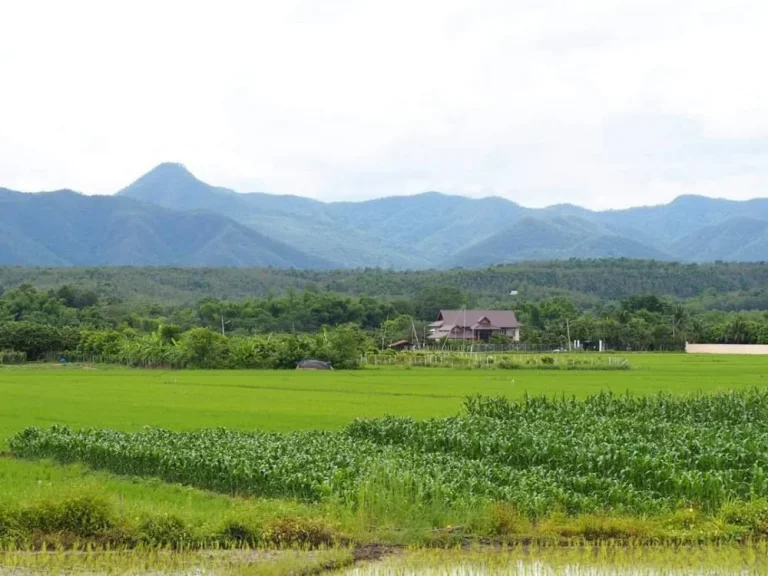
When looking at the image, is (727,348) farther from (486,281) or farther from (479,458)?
(486,281)

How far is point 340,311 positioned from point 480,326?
16962 millimetres

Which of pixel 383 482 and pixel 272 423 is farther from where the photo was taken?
pixel 272 423

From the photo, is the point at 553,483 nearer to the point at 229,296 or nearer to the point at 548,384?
the point at 548,384

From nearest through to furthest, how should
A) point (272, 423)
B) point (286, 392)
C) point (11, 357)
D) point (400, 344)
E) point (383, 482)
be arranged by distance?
point (383, 482) → point (272, 423) → point (286, 392) → point (11, 357) → point (400, 344)

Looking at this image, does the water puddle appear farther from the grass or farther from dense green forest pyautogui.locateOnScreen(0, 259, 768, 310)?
dense green forest pyautogui.locateOnScreen(0, 259, 768, 310)

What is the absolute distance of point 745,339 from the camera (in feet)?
310

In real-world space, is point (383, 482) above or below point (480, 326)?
below

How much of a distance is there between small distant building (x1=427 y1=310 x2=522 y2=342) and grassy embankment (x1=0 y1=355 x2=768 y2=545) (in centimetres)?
4438

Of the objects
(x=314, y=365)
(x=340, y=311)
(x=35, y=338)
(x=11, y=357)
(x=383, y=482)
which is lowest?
(x=383, y=482)

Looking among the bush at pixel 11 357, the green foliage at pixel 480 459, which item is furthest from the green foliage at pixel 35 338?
the green foliage at pixel 480 459

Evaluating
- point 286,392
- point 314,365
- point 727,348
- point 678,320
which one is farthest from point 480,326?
point 286,392

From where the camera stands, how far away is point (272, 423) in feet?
88.5

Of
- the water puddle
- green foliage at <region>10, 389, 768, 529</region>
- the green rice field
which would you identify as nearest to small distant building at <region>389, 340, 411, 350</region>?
the green rice field

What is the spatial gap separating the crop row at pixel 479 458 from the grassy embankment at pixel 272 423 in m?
0.58
